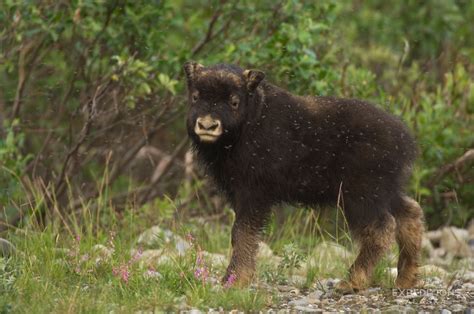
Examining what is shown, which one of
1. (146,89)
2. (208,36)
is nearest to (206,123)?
Result: (146,89)

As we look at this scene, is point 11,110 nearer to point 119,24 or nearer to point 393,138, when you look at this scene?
point 119,24

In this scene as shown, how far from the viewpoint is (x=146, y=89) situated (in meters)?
10.4

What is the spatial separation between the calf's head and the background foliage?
5.68 ft

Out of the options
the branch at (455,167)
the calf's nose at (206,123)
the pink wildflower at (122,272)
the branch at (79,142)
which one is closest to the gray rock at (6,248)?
the pink wildflower at (122,272)

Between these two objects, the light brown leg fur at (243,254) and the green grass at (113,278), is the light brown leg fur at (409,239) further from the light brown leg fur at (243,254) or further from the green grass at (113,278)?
the light brown leg fur at (243,254)

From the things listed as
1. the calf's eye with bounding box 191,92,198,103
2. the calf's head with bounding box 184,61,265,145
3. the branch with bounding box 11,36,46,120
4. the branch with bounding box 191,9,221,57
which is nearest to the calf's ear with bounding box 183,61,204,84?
the calf's head with bounding box 184,61,265,145

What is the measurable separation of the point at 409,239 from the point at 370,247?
1.51 ft

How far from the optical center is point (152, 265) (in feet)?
27.3

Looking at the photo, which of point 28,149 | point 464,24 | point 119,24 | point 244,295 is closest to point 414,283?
point 244,295

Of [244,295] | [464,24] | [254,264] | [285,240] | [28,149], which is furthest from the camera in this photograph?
[464,24]

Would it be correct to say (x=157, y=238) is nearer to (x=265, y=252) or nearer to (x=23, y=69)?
(x=265, y=252)

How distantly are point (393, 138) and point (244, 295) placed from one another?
6.42ft

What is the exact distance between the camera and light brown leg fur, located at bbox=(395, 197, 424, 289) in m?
8.45

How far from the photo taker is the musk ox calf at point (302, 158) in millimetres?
8180
